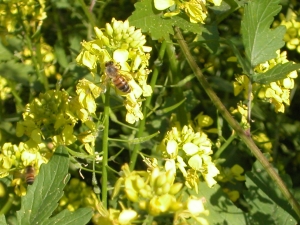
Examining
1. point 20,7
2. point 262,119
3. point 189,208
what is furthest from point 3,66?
point 189,208

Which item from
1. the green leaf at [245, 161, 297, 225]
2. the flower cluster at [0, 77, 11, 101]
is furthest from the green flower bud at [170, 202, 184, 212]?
the flower cluster at [0, 77, 11, 101]

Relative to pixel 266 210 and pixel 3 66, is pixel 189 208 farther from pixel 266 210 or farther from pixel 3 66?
pixel 3 66

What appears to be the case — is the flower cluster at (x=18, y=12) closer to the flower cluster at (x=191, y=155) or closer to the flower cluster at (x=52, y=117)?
the flower cluster at (x=52, y=117)

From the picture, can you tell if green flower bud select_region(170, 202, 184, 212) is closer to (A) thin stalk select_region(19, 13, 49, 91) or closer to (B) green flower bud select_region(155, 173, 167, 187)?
(B) green flower bud select_region(155, 173, 167, 187)

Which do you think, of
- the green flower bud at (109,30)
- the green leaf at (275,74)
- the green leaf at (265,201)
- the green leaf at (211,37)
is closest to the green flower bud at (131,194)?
the green flower bud at (109,30)

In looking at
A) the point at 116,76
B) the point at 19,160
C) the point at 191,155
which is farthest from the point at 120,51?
the point at 19,160

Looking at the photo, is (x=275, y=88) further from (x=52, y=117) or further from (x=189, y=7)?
(x=52, y=117)
